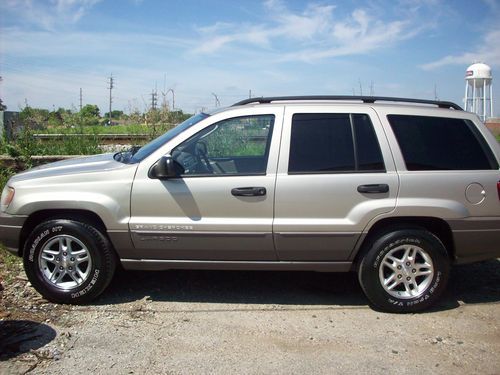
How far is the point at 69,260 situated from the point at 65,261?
0.14ft

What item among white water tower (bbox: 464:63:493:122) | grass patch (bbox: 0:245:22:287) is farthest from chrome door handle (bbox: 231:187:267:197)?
white water tower (bbox: 464:63:493:122)

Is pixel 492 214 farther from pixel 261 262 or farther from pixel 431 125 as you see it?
pixel 261 262

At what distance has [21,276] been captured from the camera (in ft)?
16.4

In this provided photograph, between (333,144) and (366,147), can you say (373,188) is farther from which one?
(333,144)

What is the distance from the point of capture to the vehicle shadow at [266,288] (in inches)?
180

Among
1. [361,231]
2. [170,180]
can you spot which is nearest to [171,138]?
[170,180]

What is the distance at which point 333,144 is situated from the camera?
14.0 feet

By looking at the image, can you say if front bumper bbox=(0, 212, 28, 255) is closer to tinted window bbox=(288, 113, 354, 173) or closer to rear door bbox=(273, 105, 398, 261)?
rear door bbox=(273, 105, 398, 261)

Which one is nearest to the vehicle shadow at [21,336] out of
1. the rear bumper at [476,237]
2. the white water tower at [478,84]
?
the rear bumper at [476,237]

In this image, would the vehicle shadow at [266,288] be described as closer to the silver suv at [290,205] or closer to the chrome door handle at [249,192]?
the silver suv at [290,205]

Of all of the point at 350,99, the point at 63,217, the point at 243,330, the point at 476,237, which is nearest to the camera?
the point at 243,330

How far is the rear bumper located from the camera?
13.8ft

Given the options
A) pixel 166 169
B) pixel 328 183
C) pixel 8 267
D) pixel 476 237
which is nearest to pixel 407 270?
pixel 476 237

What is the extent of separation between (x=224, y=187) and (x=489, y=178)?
2350 millimetres
